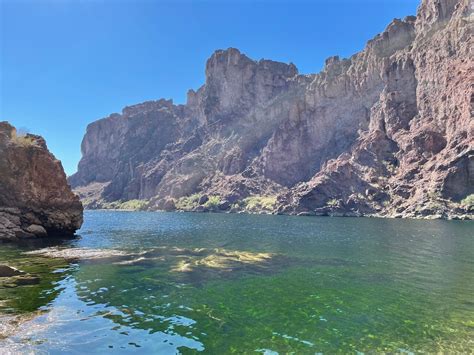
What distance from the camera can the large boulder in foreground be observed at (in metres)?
72.1

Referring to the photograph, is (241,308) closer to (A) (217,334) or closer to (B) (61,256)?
(A) (217,334)

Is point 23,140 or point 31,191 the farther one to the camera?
point 23,140

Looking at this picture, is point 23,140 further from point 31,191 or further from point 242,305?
point 242,305

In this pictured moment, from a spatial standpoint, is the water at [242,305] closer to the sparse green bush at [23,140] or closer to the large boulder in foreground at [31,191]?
the large boulder in foreground at [31,191]

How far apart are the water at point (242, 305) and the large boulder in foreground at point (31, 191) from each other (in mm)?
24075

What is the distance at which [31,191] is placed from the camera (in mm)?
74938

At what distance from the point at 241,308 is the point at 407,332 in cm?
1128

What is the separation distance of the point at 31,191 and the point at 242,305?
6192cm

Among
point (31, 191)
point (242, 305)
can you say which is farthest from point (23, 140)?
point (242, 305)

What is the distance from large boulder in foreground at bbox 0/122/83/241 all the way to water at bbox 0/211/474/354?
24075mm

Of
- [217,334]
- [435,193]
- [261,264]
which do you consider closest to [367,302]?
[217,334]

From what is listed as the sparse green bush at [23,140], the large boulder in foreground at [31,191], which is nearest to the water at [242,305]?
the large boulder in foreground at [31,191]

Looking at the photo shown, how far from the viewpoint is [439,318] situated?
2653 centimetres

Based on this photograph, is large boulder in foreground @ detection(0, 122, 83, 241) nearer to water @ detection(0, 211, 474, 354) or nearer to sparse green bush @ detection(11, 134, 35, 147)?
sparse green bush @ detection(11, 134, 35, 147)
